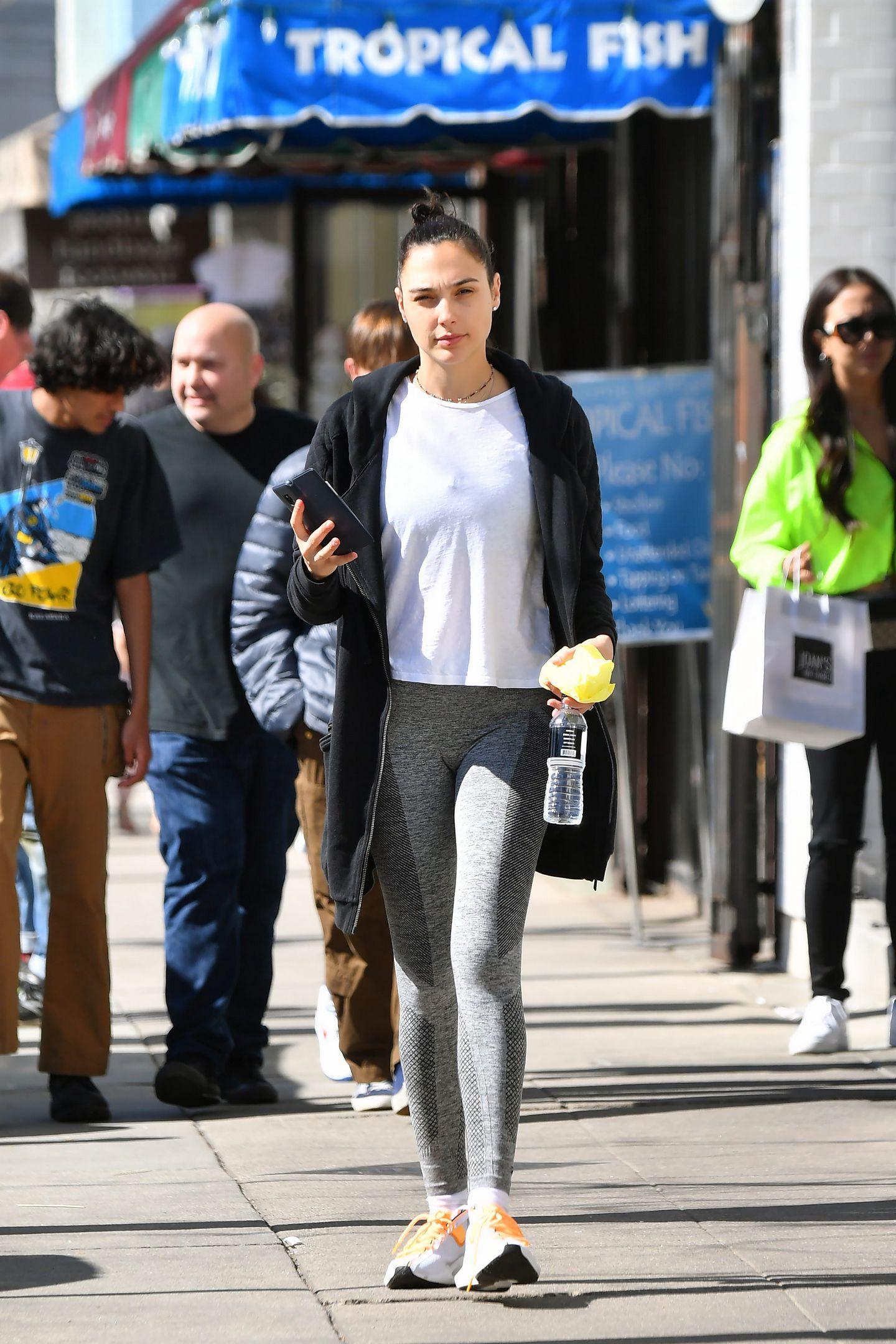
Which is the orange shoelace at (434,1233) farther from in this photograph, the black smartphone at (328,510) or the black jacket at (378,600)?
the black smartphone at (328,510)

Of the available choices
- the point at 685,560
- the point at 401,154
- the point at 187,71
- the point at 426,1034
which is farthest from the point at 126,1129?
the point at 401,154

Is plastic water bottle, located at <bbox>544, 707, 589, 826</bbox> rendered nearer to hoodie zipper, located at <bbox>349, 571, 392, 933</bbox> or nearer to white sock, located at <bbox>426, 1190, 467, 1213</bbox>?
hoodie zipper, located at <bbox>349, 571, 392, 933</bbox>

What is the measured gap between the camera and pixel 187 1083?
570 centimetres

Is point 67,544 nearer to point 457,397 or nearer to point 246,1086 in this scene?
point 246,1086

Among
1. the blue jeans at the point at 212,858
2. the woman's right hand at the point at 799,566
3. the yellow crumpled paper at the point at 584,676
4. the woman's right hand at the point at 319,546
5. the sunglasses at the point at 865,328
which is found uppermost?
the sunglasses at the point at 865,328

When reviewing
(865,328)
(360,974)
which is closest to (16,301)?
(360,974)

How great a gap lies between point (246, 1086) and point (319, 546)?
2240mm

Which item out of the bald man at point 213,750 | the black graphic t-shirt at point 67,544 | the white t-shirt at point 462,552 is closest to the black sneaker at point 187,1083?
the bald man at point 213,750

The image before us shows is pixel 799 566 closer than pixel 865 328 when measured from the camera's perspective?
Yes

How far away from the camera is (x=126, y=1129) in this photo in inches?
217

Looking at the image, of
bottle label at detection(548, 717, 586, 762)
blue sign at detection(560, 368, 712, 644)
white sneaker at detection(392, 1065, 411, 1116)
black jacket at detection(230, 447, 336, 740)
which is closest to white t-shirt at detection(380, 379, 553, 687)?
bottle label at detection(548, 717, 586, 762)

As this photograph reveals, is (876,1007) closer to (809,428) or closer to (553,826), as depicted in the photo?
(809,428)

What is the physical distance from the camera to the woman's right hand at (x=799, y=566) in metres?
6.10

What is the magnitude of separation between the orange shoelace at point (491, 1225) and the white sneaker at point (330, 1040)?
1878 mm
